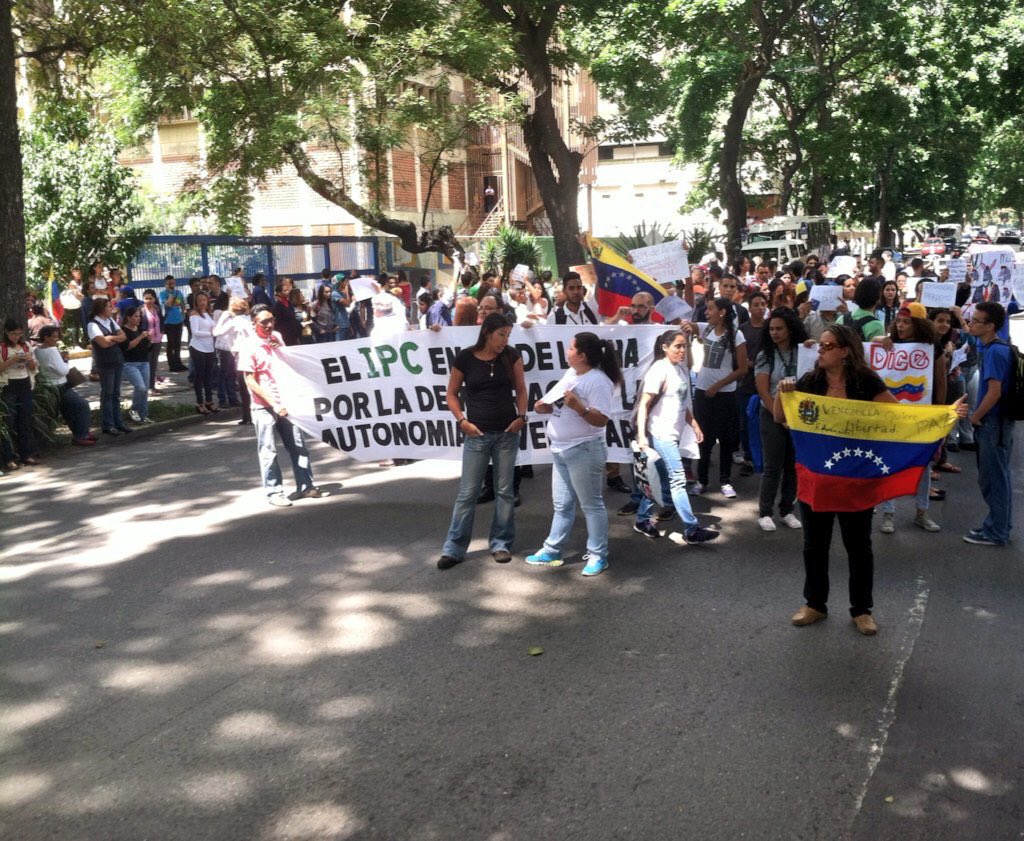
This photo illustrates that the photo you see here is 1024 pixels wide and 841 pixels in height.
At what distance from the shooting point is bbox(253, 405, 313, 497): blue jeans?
9.77 metres

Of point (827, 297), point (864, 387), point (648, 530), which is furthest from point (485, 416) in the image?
point (827, 297)

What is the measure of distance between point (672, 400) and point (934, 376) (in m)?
2.20

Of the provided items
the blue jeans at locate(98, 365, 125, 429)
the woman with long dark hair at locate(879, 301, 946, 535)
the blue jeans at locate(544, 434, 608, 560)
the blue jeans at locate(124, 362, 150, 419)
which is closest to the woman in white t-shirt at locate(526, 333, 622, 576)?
the blue jeans at locate(544, 434, 608, 560)

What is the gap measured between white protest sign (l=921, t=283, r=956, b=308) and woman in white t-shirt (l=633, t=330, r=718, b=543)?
13.6ft

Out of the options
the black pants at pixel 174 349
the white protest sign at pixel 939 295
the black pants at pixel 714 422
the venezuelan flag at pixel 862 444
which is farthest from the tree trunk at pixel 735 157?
the venezuelan flag at pixel 862 444

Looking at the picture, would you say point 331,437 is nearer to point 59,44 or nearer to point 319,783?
point 319,783

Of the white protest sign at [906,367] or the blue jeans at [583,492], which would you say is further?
the white protest sign at [906,367]

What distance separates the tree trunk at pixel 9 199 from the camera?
13609mm

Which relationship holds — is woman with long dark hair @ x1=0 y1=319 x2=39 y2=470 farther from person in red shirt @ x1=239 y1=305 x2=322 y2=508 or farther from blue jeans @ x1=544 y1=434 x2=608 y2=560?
blue jeans @ x1=544 y1=434 x2=608 y2=560

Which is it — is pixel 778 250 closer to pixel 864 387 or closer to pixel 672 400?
pixel 672 400

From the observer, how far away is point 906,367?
8695mm

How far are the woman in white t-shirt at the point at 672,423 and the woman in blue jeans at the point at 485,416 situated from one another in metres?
0.97

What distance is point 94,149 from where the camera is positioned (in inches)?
910

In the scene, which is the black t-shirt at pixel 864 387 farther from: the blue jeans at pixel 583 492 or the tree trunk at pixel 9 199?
the tree trunk at pixel 9 199
